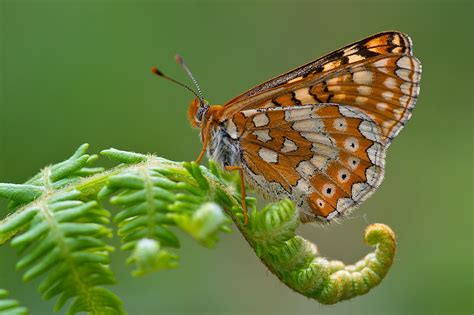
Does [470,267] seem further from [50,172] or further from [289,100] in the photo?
[50,172]

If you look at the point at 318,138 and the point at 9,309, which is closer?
the point at 9,309

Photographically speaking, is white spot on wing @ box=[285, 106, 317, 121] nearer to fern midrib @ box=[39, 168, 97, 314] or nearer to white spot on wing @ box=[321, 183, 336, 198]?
white spot on wing @ box=[321, 183, 336, 198]

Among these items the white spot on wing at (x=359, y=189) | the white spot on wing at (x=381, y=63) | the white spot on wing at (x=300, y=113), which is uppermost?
the white spot on wing at (x=381, y=63)

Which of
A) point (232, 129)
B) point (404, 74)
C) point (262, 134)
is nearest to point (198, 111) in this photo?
point (232, 129)

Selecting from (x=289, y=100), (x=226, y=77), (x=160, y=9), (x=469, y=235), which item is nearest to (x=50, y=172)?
(x=289, y=100)

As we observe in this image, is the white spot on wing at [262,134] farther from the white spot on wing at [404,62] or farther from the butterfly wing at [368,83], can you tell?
the white spot on wing at [404,62]

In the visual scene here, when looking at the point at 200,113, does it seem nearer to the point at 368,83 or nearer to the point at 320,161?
the point at 320,161

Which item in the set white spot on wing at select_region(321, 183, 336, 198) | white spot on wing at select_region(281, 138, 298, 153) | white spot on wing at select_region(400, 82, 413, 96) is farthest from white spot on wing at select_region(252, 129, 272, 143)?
white spot on wing at select_region(400, 82, 413, 96)

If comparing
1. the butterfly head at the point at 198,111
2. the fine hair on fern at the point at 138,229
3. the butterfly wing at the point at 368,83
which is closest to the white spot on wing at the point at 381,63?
the butterfly wing at the point at 368,83
